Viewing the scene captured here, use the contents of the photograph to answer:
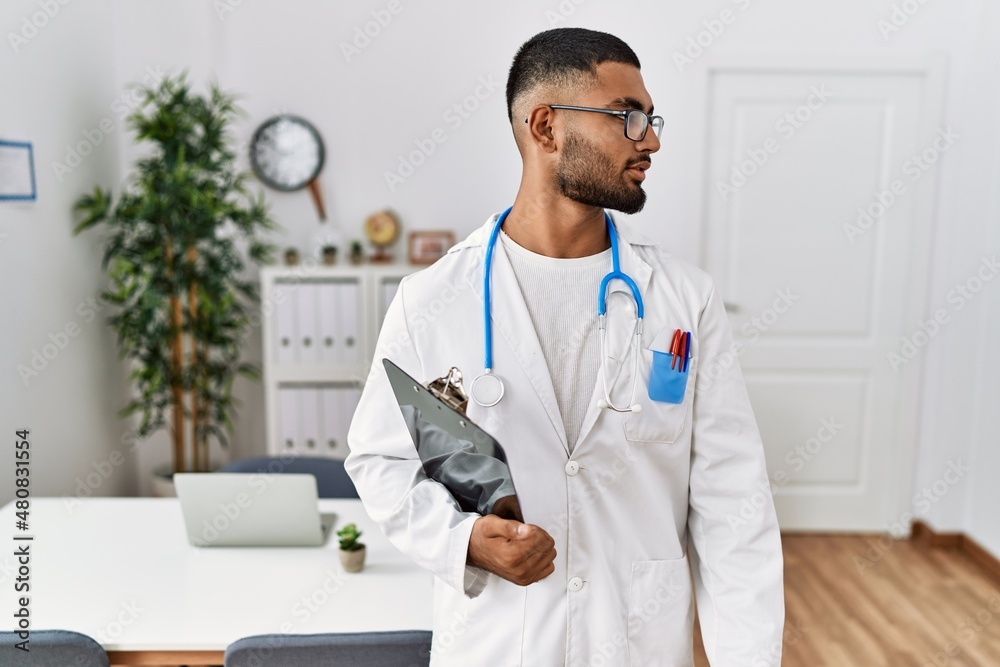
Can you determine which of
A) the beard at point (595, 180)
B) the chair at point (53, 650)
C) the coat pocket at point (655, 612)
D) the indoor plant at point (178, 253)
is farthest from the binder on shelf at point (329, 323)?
the coat pocket at point (655, 612)

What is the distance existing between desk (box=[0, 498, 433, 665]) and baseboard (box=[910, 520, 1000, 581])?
272 cm

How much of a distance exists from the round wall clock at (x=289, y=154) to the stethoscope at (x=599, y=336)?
2.60 m

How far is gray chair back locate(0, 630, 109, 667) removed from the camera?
1.39 metres

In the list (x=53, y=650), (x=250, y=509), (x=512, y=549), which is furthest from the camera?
(x=250, y=509)

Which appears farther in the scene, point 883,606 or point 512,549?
point 883,606

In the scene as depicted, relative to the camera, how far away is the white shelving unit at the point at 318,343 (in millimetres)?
3520

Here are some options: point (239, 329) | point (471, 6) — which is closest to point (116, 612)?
point (239, 329)

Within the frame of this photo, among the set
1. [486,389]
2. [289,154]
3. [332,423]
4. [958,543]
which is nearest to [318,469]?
[332,423]

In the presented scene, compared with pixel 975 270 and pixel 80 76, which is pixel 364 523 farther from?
pixel 975 270

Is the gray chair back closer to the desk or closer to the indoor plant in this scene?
the desk

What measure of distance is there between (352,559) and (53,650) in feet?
1.98

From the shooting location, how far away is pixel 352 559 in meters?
1.81

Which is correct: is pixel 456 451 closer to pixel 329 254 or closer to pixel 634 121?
pixel 634 121

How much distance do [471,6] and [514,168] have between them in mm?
750
